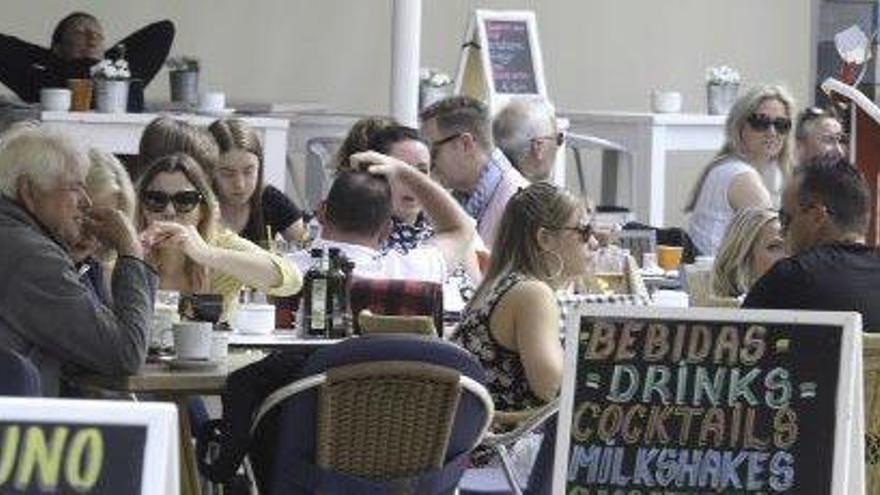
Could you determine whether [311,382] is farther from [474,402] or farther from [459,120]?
[459,120]

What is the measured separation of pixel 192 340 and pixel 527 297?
919 millimetres

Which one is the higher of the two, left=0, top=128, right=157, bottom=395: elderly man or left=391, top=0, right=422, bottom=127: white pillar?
left=391, top=0, right=422, bottom=127: white pillar

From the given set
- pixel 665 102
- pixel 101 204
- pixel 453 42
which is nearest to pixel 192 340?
pixel 101 204

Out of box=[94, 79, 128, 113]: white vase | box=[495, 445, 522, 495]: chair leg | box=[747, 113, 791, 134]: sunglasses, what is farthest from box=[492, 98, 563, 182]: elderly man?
box=[495, 445, 522, 495]: chair leg

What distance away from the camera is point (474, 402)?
5898 millimetres

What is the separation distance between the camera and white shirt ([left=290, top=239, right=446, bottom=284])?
7.52 metres

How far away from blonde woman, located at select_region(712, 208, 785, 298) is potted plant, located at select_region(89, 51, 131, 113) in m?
4.69

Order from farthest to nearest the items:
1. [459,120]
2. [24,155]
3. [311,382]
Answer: [459,120]
[24,155]
[311,382]

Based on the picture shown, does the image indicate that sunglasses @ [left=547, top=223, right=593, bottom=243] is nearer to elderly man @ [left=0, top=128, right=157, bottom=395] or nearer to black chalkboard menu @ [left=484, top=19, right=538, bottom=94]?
elderly man @ [left=0, top=128, right=157, bottom=395]

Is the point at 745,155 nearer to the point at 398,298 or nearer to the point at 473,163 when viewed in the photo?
the point at 473,163

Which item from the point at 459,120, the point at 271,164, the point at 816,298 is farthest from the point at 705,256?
the point at 816,298

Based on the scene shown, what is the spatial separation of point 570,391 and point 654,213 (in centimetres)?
853

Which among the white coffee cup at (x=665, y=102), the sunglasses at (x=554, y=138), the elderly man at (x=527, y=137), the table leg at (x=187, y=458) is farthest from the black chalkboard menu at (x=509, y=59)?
the table leg at (x=187, y=458)

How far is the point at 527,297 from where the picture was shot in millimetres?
6555
